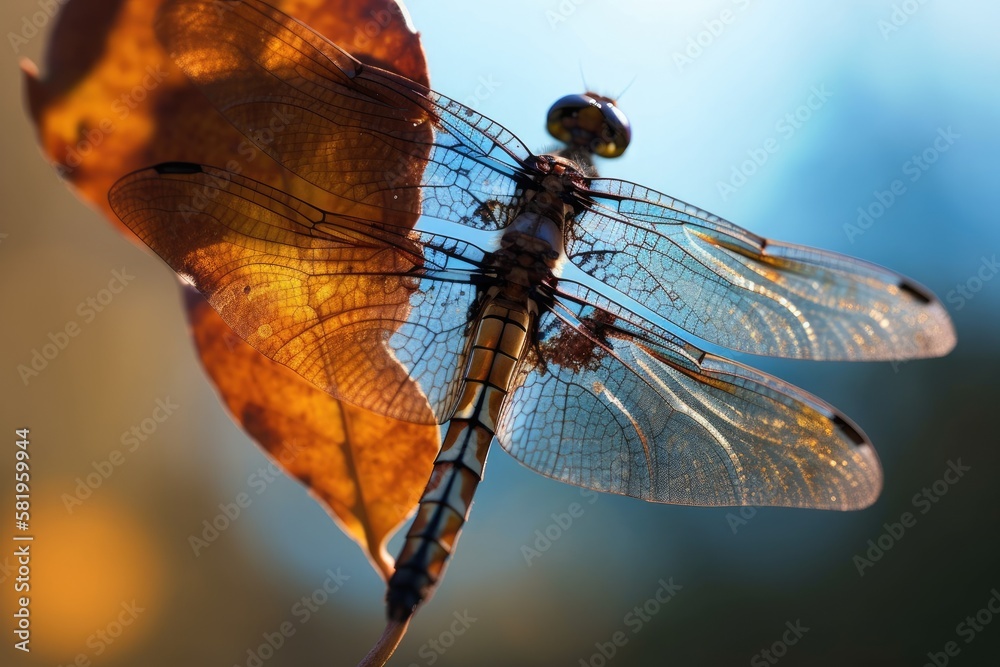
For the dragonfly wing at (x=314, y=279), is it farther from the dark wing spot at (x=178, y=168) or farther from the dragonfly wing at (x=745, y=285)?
the dragonfly wing at (x=745, y=285)

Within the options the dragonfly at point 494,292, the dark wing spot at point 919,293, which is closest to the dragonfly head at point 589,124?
the dragonfly at point 494,292

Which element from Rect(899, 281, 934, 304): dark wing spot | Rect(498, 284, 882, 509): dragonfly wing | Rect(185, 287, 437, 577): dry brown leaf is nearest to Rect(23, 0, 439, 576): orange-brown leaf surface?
Rect(185, 287, 437, 577): dry brown leaf

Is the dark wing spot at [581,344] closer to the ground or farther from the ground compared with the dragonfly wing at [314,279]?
farther from the ground

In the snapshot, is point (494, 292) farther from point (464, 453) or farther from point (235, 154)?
point (235, 154)

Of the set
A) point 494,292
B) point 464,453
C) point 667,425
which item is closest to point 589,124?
point 494,292

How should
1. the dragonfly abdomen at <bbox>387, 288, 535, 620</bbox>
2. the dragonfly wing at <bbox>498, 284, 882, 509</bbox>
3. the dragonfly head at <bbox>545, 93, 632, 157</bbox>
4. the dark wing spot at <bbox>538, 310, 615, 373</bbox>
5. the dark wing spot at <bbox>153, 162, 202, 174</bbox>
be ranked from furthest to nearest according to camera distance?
1. the dragonfly head at <bbox>545, 93, 632, 157</bbox>
2. the dark wing spot at <bbox>538, 310, 615, 373</bbox>
3. the dragonfly wing at <bbox>498, 284, 882, 509</bbox>
4. the dark wing spot at <bbox>153, 162, 202, 174</bbox>
5. the dragonfly abdomen at <bbox>387, 288, 535, 620</bbox>

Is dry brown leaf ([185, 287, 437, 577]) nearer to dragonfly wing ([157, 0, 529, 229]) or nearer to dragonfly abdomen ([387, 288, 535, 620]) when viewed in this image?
dragonfly abdomen ([387, 288, 535, 620])

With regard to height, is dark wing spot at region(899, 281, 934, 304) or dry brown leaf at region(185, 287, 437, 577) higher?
dark wing spot at region(899, 281, 934, 304)
